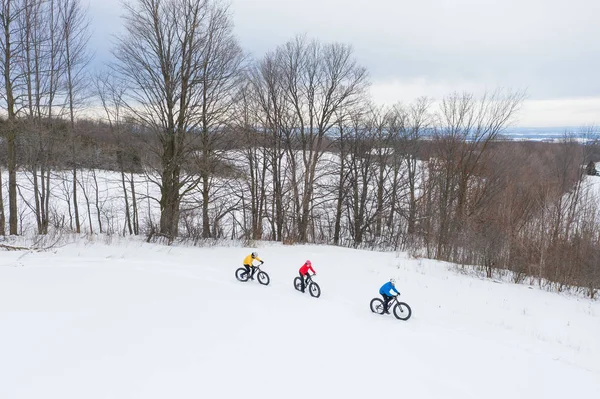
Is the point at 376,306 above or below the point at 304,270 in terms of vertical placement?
below

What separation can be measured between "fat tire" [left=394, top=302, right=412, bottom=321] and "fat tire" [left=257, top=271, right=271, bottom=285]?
4.31 m

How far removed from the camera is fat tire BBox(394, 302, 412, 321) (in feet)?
29.6

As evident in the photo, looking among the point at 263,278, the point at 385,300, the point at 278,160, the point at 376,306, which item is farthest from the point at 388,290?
the point at 278,160

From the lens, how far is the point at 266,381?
5.65 m

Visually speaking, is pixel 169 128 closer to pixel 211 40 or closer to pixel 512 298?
pixel 211 40

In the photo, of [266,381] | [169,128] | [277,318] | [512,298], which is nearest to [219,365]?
[266,381]

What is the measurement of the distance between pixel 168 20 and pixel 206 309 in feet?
44.8

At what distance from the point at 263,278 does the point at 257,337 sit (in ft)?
13.7

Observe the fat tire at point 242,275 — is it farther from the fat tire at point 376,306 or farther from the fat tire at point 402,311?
the fat tire at point 402,311

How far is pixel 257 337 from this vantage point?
23.2 ft

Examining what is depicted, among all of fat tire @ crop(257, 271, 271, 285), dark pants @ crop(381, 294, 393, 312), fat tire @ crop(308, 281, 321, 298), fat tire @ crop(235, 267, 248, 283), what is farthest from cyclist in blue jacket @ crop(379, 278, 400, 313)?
fat tire @ crop(235, 267, 248, 283)

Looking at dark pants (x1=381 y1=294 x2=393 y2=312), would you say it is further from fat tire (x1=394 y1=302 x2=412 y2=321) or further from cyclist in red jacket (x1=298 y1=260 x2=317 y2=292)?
cyclist in red jacket (x1=298 y1=260 x2=317 y2=292)

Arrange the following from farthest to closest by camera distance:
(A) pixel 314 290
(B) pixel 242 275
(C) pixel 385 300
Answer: (B) pixel 242 275, (A) pixel 314 290, (C) pixel 385 300

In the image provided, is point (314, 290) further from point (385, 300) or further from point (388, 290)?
point (388, 290)
